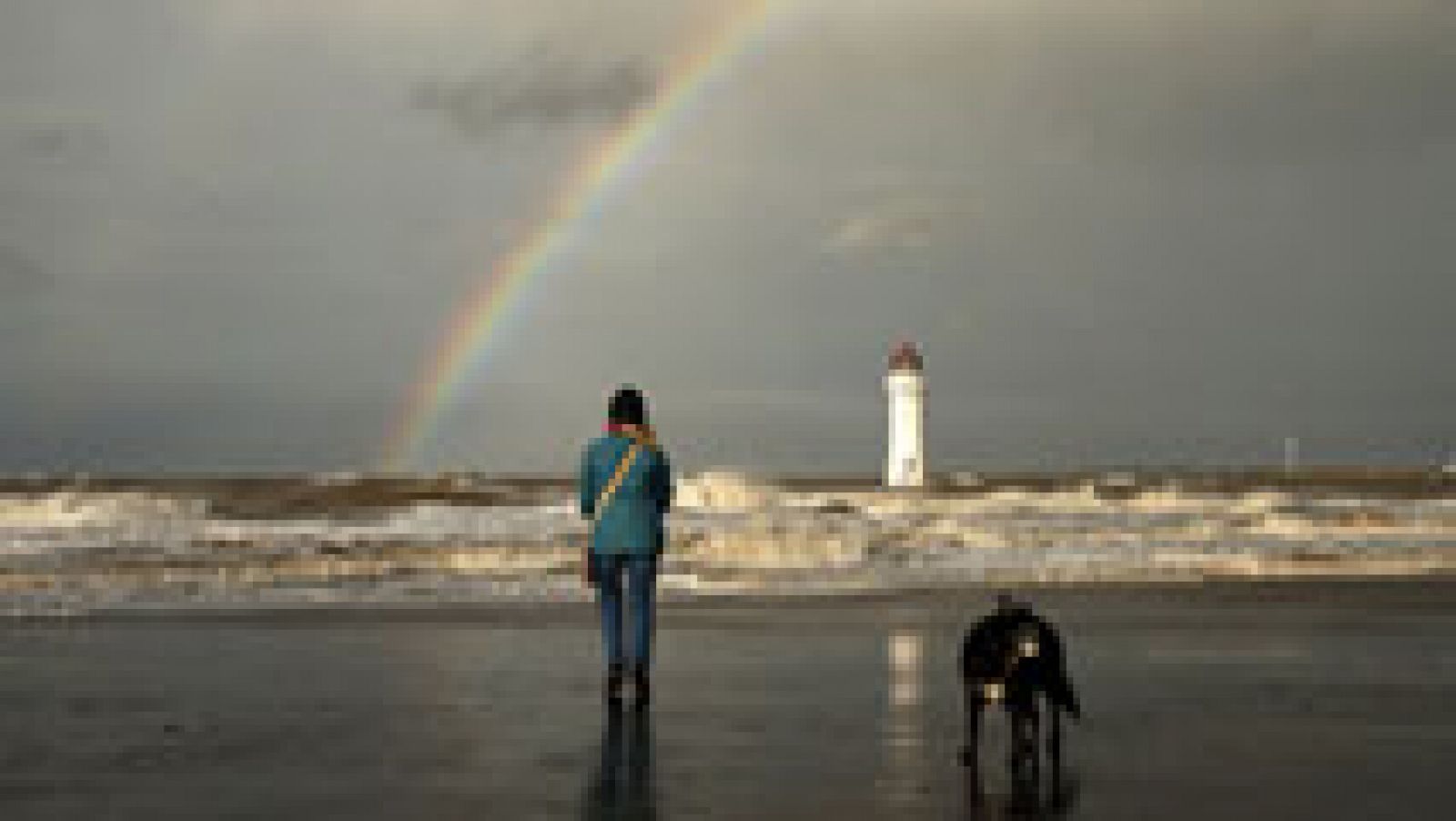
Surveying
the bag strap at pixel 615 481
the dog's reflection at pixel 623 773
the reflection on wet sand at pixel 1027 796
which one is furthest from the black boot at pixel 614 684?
the reflection on wet sand at pixel 1027 796

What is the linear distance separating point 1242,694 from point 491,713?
5.30 metres

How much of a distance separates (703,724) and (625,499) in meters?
2.25

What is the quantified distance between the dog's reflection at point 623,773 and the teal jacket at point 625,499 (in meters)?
1.37

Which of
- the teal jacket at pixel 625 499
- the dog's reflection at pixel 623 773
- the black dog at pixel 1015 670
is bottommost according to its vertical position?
the dog's reflection at pixel 623 773

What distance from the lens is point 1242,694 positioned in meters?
16.2

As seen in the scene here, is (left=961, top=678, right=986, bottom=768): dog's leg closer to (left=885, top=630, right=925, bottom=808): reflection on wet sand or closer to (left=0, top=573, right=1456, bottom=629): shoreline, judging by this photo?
(left=885, top=630, right=925, bottom=808): reflection on wet sand

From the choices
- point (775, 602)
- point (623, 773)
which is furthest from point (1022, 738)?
point (775, 602)

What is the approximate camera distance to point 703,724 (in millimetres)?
14328

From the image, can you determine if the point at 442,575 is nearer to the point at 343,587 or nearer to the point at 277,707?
the point at 343,587

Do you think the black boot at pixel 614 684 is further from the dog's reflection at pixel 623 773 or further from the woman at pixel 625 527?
the dog's reflection at pixel 623 773

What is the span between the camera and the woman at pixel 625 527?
15953mm

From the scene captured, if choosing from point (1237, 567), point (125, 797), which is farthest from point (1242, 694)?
point (1237, 567)

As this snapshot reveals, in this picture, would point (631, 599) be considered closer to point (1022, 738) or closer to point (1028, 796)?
point (1022, 738)

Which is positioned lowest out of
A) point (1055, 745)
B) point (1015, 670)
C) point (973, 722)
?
point (1055, 745)
